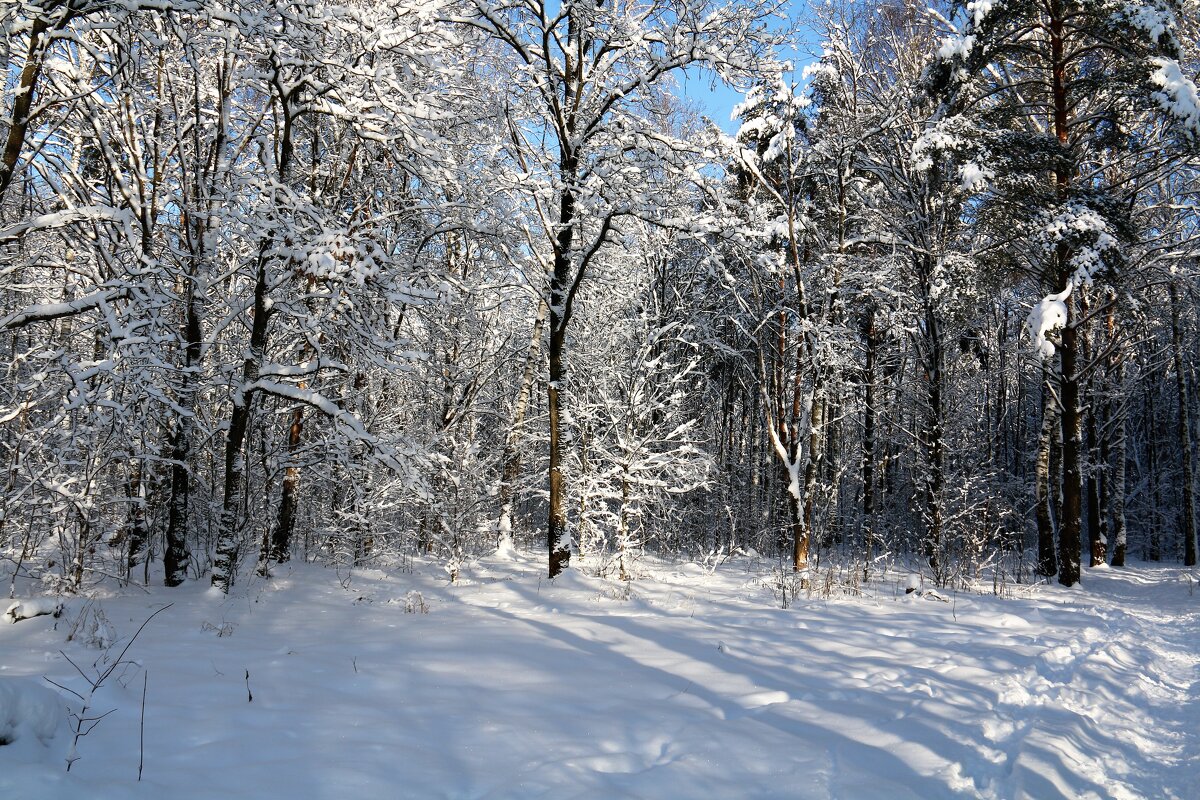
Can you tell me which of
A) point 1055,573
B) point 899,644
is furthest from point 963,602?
point 1055,573

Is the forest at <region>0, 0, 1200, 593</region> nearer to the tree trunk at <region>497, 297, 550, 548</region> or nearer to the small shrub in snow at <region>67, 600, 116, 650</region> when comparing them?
the tree trunk at <region>497, 297, 550, 548</region>

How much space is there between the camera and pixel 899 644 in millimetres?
6074

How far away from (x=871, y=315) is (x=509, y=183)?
14.1 metres

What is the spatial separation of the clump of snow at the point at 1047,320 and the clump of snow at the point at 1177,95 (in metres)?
2.53

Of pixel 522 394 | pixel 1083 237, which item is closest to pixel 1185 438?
pixel 1083 237

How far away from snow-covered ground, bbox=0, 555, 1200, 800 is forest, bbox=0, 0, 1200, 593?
2.25 metres

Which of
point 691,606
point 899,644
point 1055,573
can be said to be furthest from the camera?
point 1055,573

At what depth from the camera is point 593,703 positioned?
13.5ft

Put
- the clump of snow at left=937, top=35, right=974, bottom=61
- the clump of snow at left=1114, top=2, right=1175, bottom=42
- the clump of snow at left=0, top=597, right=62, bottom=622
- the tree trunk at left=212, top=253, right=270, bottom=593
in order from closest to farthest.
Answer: the clump of snow at left=0, top=597, right=62, bottom=622 < the tree trunk at left=212, top=253, right=270, bottom=593 < the clump of snow at left=1114, top=2, right=1175, bottom=42 < the clump of snow at left=937, top=35, right=974, bottom=61

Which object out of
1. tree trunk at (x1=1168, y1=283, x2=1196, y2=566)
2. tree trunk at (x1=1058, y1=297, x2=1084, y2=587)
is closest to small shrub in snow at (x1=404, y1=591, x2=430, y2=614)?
tree trunk at (x1=1058, y1=297, x2=1084, y2=587)

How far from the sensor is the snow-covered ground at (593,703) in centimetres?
300

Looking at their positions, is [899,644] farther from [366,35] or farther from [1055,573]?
[1055,573]

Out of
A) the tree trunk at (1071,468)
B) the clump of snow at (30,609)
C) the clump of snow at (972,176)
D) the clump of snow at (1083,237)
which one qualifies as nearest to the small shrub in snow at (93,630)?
the clump of snow at (30,609)

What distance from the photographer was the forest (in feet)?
23.8
